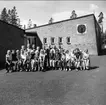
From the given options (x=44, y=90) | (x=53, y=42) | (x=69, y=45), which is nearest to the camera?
(x=44, y=90)

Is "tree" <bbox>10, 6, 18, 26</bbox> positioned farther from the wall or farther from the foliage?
the wall

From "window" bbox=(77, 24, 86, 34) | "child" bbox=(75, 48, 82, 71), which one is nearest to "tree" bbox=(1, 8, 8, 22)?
"window" bbox=(77, 24, 86, 34)

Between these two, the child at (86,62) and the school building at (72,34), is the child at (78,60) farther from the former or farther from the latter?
the school building at (72,34)

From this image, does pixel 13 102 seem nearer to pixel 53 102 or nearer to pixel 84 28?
pixel 53 102

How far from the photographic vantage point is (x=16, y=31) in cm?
1962

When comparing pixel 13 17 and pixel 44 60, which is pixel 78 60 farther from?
pixel 13 17

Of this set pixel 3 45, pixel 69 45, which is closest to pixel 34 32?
pixel 69 45

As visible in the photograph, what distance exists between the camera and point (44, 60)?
35.7ft

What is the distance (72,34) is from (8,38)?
11.0 m

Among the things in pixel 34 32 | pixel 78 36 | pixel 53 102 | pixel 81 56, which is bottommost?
pixel 53 102

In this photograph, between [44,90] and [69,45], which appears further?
[69,45]

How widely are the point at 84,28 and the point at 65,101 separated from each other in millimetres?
19677

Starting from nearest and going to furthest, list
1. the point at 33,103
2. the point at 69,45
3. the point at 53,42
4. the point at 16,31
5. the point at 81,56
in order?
the point at 33,103, the point at 81,56, the point at 16,31, the point at 69,45, the point at 53,42

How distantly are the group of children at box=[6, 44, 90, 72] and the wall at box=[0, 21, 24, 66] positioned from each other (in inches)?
176
